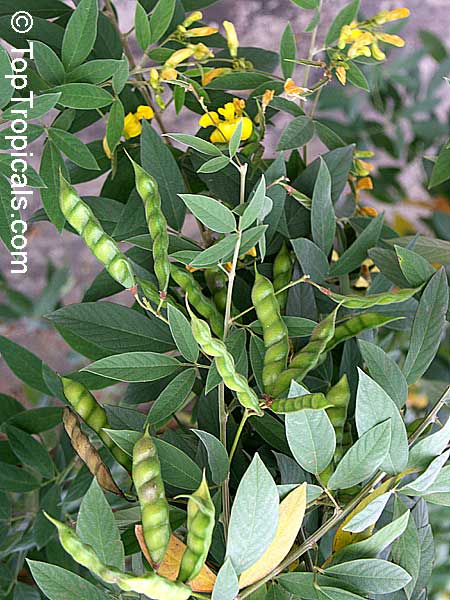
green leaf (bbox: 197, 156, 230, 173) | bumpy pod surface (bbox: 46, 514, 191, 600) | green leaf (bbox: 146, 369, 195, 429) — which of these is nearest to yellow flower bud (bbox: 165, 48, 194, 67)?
green leaf (bbox: 197, 156, 230, 173)

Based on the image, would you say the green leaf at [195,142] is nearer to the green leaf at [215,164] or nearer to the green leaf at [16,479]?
the green leaf at [215,164]

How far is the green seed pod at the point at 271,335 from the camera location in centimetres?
39

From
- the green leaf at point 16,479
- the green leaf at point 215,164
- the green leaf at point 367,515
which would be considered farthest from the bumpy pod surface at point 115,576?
the green leaf at point 16,479

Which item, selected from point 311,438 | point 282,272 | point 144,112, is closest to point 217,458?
point 311,438

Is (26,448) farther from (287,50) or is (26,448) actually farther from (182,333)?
(287,50)

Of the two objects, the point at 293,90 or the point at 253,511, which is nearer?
the point at 253,511

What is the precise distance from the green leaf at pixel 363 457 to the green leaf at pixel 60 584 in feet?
0.42

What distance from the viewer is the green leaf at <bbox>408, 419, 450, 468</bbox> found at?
36 cm

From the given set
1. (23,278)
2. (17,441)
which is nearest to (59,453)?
(17,441)

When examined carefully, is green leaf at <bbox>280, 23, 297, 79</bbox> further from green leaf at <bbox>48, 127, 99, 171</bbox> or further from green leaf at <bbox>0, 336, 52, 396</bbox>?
green leaf at <bbox>0, 336, 52, 396</bbox>

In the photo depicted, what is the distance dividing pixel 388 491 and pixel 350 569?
0.04 meters

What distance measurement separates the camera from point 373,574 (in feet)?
1.16

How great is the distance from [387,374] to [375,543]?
0.30 ft

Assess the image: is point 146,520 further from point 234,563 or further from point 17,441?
point 17,441
